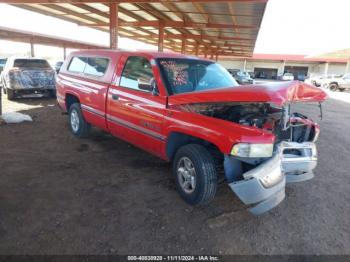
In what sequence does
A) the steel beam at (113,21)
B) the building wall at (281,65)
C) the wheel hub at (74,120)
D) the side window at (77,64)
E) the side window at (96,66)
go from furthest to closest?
the building wall at (281,65) < the steel beam at (113,21) < the wheel hub at (74,120) < the side window at (77,64) < the side window at (96,66)

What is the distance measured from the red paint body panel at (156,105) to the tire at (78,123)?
25cm

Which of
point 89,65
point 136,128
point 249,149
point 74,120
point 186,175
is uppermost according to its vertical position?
point 89,65

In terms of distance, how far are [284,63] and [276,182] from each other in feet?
162

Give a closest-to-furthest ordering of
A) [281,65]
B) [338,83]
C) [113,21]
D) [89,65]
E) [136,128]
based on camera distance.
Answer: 1. [136,128]
2. [89,65]
3. [113,21]
4. [338,83]
5. [281,65]

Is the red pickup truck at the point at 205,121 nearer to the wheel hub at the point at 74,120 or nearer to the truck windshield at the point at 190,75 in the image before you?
the truck windshield at the point at 190,75

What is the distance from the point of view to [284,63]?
1873 inches

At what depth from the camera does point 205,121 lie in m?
3.27

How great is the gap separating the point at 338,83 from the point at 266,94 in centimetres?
2935

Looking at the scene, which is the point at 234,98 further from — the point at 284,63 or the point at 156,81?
the point at 284,63

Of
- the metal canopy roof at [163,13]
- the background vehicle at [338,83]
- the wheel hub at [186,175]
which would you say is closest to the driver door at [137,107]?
the wheel hub at [186,175]

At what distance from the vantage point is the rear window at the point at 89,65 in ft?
16.9

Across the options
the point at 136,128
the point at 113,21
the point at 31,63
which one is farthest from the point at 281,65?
the point at 136,128

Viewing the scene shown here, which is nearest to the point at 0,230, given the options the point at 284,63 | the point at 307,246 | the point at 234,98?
the point at 234,98

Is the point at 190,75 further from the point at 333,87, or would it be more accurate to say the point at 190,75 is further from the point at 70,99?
the point at 333,87
